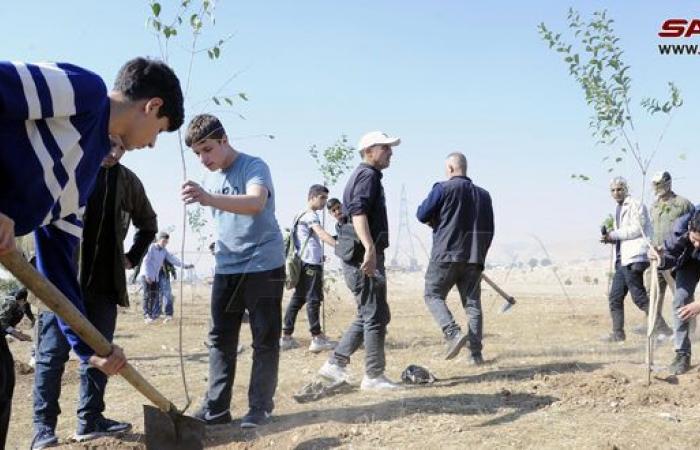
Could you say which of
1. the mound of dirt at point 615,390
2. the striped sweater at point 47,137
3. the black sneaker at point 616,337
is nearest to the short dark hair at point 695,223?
the mound of dirt at point 615,390

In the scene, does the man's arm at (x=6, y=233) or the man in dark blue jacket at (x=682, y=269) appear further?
the man in dark blue jacket at (x=682, y=269)

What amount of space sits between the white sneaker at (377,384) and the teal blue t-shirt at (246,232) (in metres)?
1.52

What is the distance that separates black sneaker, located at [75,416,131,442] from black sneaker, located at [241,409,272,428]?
753 millimetres

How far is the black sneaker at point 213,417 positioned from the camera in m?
4.48

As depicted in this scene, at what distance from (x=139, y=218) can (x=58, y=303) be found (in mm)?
2117

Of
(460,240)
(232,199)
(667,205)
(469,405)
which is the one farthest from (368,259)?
(667,205)

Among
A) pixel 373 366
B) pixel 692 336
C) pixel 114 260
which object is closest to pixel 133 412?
pixel 114 260

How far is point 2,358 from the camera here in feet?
8.11

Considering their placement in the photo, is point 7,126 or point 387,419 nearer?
point 7,126

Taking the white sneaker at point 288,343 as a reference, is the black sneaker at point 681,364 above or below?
Result: above

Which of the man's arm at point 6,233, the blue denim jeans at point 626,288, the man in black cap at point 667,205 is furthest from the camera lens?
the blue denim jeans at point 626,288

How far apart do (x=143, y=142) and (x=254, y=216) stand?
1838 mm

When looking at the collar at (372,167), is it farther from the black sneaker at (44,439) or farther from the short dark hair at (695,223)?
the black sneaker at (44,439)

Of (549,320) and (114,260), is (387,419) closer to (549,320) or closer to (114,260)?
(114,260)
